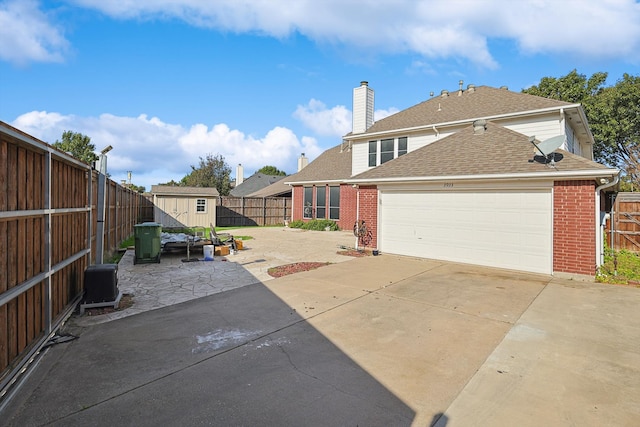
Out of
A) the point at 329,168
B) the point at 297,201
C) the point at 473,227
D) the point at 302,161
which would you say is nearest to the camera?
the point at 473,227

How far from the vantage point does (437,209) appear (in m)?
10.3

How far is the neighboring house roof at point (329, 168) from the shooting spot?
22.0 metres

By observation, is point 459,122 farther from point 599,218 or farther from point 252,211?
point 252,211

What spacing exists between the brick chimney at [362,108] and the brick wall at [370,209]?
8.32m

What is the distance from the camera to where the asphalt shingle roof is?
1362 centimetres

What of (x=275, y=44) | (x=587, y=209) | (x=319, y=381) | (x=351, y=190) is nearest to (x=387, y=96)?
(x=351, y=190)

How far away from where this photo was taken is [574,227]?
7926mm

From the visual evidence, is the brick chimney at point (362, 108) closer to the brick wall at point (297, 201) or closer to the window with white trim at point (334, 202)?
the window with white trim at point (334, 202)

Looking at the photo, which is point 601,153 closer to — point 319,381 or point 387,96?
point 387,96

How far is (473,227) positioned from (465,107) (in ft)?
28.2

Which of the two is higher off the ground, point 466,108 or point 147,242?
point 466,108

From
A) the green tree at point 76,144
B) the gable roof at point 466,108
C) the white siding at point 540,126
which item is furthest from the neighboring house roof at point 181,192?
the green tree at point 76,144

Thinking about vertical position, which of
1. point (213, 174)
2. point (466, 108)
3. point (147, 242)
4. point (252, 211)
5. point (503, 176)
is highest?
point (466, 108)

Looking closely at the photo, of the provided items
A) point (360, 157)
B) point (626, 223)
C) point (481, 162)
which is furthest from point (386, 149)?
point (626, 223)
